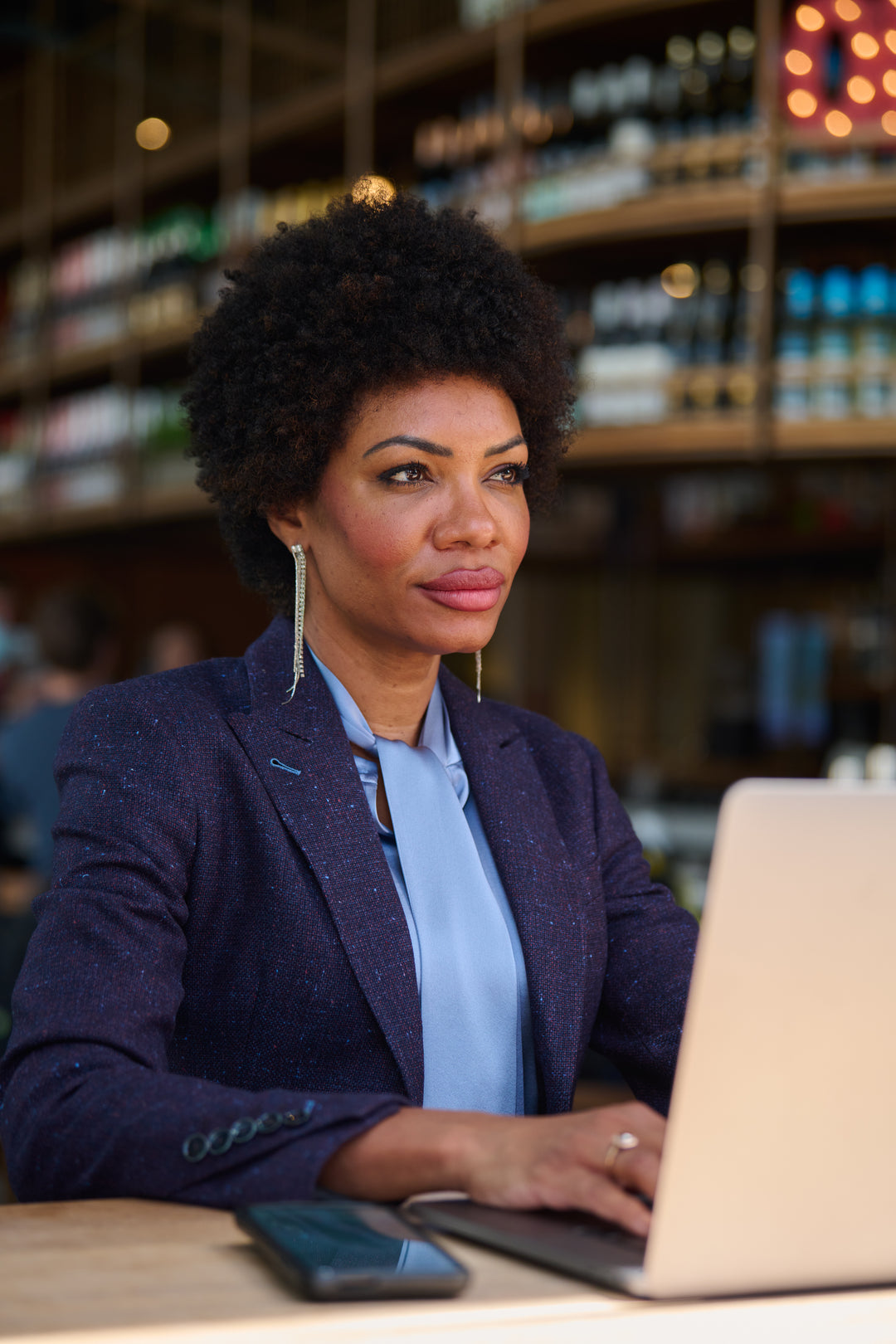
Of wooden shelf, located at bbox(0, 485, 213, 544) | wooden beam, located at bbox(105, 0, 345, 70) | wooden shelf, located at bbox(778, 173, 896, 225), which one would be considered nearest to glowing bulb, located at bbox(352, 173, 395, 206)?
wooden shelf, located at bbox(778, 173, 896, 225)

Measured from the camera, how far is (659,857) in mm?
2398

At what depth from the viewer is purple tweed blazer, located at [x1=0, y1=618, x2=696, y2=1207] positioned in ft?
2.43

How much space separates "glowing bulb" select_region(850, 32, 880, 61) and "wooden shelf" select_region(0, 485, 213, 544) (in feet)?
6.23

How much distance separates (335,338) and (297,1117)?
61 centimetres

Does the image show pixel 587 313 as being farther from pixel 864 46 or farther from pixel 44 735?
pixel 44 735

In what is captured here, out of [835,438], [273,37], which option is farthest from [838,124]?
[273,37]

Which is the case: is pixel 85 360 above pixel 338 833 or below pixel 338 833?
above

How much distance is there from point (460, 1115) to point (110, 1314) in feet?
0.76

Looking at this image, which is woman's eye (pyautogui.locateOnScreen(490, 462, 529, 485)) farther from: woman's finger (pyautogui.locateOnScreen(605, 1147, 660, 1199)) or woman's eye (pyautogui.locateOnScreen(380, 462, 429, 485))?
woman's finger (pyautogui.locateOnScreen(605, 1147, 660, 1199))

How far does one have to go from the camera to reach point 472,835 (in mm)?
1129

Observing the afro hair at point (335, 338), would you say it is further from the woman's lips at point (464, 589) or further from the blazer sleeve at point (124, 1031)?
the blazer sleeve at point (124, 1031)

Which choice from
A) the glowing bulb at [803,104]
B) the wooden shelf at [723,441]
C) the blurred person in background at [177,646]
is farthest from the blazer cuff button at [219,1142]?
the blurred person in background at [177,646]

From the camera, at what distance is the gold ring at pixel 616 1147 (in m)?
0.66

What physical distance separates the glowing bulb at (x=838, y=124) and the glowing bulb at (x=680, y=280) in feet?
1.60
